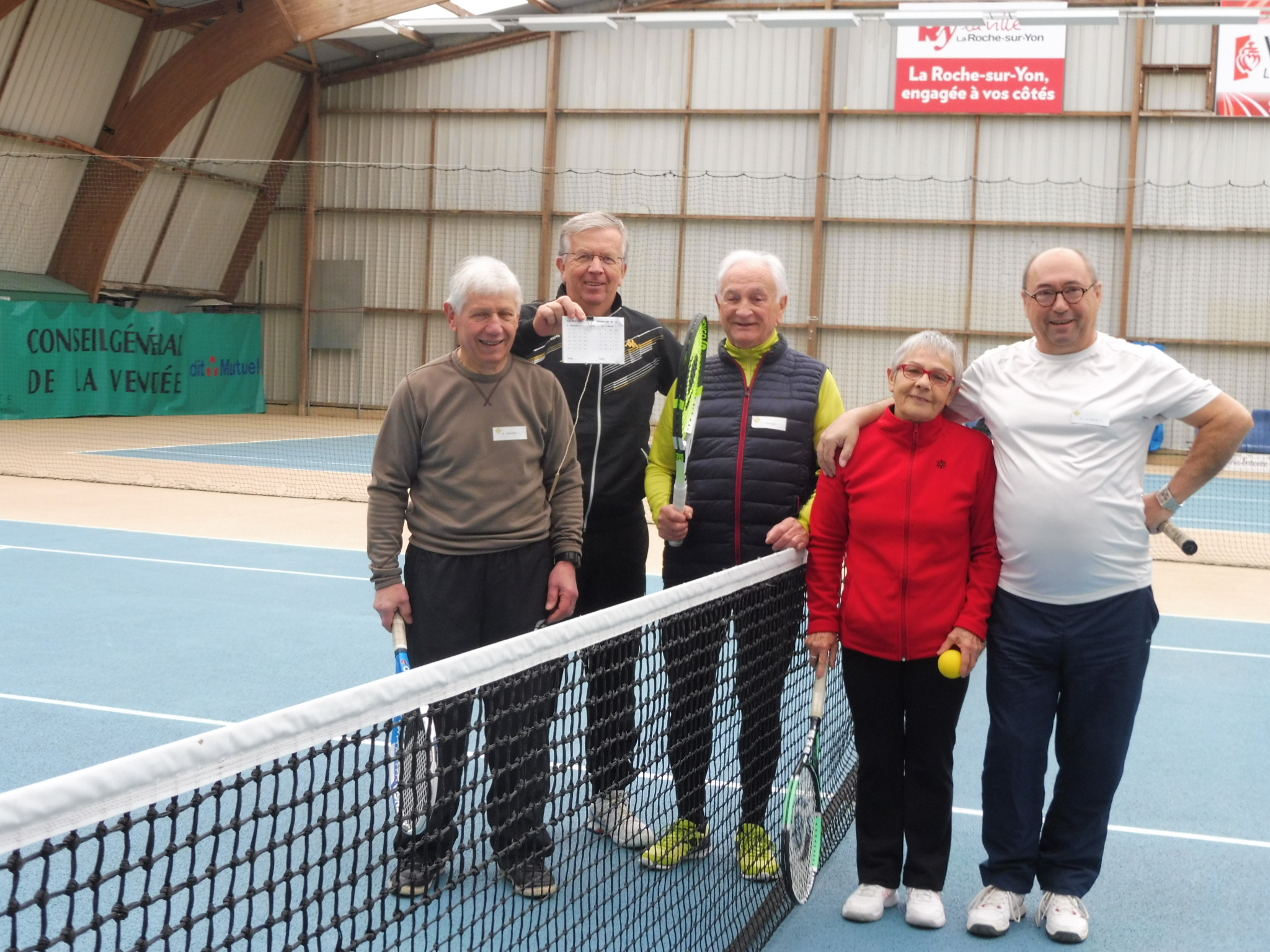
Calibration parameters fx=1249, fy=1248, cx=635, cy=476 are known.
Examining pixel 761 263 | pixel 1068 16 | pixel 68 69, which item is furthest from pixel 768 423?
pixel 68 69

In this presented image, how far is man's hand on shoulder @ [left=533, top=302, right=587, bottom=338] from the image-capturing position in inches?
129

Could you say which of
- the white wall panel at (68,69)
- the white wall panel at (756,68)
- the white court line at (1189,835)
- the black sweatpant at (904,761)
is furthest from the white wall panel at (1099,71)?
the black sweatpant at (904,761)

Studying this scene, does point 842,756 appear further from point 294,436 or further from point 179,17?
point 179,17

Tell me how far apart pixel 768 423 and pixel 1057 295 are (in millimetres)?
810

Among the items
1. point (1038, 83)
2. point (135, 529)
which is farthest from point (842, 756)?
point (1038, 83)

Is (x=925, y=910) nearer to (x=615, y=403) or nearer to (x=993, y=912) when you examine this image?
(x=993, y=912)

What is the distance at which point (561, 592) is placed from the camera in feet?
10.8

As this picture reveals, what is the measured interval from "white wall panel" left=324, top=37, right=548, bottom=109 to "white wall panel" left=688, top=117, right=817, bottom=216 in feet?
9.64

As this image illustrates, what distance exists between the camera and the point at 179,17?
18.2 metres

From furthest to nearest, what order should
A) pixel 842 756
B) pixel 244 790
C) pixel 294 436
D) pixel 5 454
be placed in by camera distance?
pixel 294 436 → pixel 5 454 → pixel 842 756 → pixel 244 790

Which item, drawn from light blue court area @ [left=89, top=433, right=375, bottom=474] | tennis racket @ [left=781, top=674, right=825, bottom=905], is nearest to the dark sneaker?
tennis racket @ [left=781, top=674, right=825, bottom=905]

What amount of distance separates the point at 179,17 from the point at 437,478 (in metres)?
17.5

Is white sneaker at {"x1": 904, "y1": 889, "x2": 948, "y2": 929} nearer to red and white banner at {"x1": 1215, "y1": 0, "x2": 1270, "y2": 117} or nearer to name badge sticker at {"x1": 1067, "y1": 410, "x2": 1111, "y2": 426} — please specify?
name badge sticker at {"x1": 1067, "y1": 410, "x2": 1111, "y2": 426}

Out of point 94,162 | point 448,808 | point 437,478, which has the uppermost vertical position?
point 94,162
